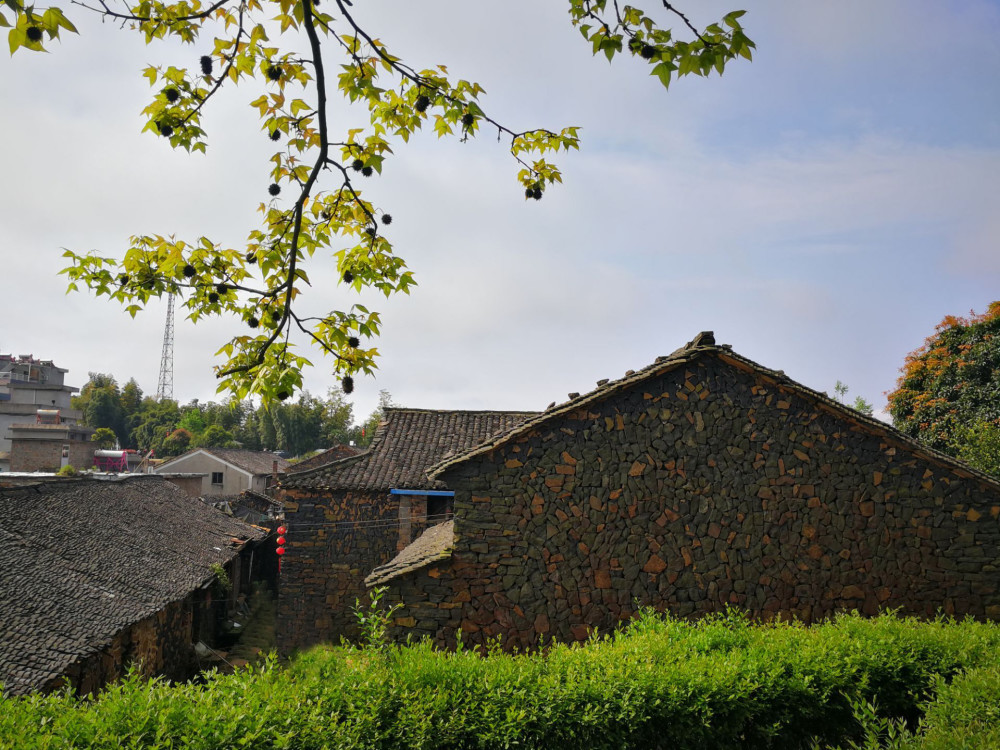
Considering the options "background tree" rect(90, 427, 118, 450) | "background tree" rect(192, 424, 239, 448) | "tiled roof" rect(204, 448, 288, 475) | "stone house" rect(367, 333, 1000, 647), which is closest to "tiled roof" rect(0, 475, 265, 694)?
"stone house" rect(367, 333, 1000, 647)

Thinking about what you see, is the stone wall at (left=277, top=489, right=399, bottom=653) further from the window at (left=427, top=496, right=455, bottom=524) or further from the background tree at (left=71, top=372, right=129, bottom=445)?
the background tree at (left=71, top=372, right=129, bottom=445)

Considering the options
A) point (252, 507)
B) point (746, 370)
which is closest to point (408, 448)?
point (746, 370)

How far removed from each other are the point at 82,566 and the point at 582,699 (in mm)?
12426

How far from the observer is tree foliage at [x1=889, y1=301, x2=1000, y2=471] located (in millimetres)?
18969

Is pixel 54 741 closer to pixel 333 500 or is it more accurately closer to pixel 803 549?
pixel 803 549

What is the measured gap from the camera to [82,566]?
547 inches

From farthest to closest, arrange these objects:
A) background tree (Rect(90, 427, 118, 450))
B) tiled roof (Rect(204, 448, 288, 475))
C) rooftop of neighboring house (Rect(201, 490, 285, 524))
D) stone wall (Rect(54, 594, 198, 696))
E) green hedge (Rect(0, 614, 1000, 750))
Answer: background tree (Rect(90, 427, 118, 450)), tiled roof (Rect(204, 448, 288, 475)), rooftop of neighboring house (Rect(201, 490, 285, 524)), stone wall (Rect(54, 594, 198, 696)), green hedge (Rect(0, 614, 1000, 750))

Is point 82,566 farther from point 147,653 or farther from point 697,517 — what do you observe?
point 697,517

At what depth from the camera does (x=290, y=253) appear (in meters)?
5.12

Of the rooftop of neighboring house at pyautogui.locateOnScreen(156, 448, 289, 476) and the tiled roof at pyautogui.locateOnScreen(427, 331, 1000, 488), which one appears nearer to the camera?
the tiled roof at pyautogui.locateOnScreen(427, 331, 1000, 488)

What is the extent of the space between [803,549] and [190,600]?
14.8 metres

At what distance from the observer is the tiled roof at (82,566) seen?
10.2 metres

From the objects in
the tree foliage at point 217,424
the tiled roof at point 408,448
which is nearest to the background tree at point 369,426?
the tree foliage at point 217,424

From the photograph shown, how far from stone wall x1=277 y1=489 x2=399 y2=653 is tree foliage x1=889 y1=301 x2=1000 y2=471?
53.2 ft
